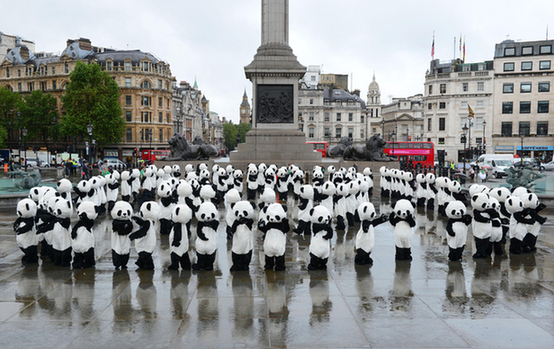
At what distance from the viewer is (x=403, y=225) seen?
9414 mm

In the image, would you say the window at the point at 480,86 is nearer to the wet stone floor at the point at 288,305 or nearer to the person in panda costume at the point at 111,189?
the wet stone floor at the point at 288,305

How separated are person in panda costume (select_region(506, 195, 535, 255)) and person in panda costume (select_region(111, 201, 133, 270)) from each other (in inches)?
344

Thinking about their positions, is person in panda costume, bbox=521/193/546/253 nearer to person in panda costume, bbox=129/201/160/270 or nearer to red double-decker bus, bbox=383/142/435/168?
person in panda costume, bbox=129/201/160/270

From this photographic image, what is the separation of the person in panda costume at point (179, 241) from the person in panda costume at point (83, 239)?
1712mm

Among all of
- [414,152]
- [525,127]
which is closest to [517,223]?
[414,152]

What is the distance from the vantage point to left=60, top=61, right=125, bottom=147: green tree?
57.8 metres

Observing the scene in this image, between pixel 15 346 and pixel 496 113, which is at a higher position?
pixel 496 113

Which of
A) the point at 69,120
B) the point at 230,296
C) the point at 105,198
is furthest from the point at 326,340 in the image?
the point at 69,120

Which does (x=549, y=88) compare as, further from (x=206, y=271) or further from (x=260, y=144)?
(x=206, y=271)

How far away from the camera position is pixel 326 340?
5641 millimetres

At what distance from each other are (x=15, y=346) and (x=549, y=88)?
81475 millimetres

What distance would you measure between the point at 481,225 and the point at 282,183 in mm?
9618

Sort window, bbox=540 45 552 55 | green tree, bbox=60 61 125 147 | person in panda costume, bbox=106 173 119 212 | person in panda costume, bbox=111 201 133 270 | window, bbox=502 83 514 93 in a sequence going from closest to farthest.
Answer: person in panda costume, bbox=111 201 133 270 → person in panda costume, bbox=106 173 119 212 → green tree, bbox=60 61 125 147 → window, bbox=540 45 552 55 → window, bbox=502 83 514 93

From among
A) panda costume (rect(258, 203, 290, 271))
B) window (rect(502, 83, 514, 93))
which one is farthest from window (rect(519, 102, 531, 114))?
panda costume (rect(258, 203, 290, 271))
